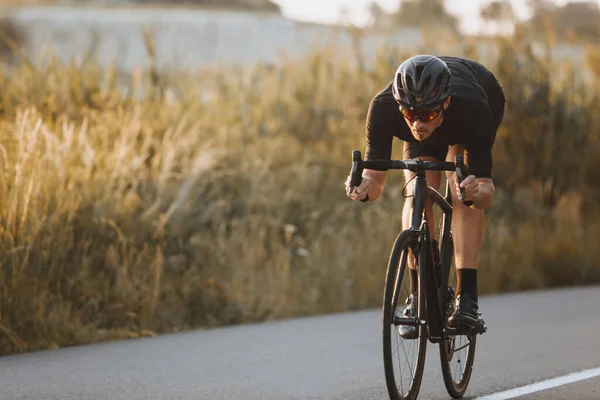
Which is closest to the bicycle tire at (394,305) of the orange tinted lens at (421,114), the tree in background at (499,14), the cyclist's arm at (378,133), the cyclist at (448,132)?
the cyclist at (448,132)

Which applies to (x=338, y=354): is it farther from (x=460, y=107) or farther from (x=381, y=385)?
(x=460, y=107)

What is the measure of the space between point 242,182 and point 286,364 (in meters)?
5.52

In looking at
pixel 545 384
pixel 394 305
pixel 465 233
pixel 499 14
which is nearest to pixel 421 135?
pixel 465 233

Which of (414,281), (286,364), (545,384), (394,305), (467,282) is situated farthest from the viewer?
(286,364)

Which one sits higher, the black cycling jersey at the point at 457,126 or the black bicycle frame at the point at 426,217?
the black cycling jersey at the point at 457,126

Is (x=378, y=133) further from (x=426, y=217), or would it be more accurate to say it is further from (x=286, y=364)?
(x=286, y=364)

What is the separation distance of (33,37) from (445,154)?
1752 centimetres

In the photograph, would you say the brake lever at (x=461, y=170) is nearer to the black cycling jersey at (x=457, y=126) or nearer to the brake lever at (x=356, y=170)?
the black cycling jersey at (x=457, y=126)

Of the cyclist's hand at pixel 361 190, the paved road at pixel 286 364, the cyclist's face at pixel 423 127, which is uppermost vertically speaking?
the cyclist's face at pixel 423 127

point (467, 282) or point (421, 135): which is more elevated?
point (421, 135)

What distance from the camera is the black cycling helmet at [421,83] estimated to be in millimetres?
6539

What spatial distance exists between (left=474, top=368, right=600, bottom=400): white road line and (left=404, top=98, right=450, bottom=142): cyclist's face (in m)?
1.66

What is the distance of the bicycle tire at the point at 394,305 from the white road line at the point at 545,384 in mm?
1026

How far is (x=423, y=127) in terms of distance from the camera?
6695 millimetres
